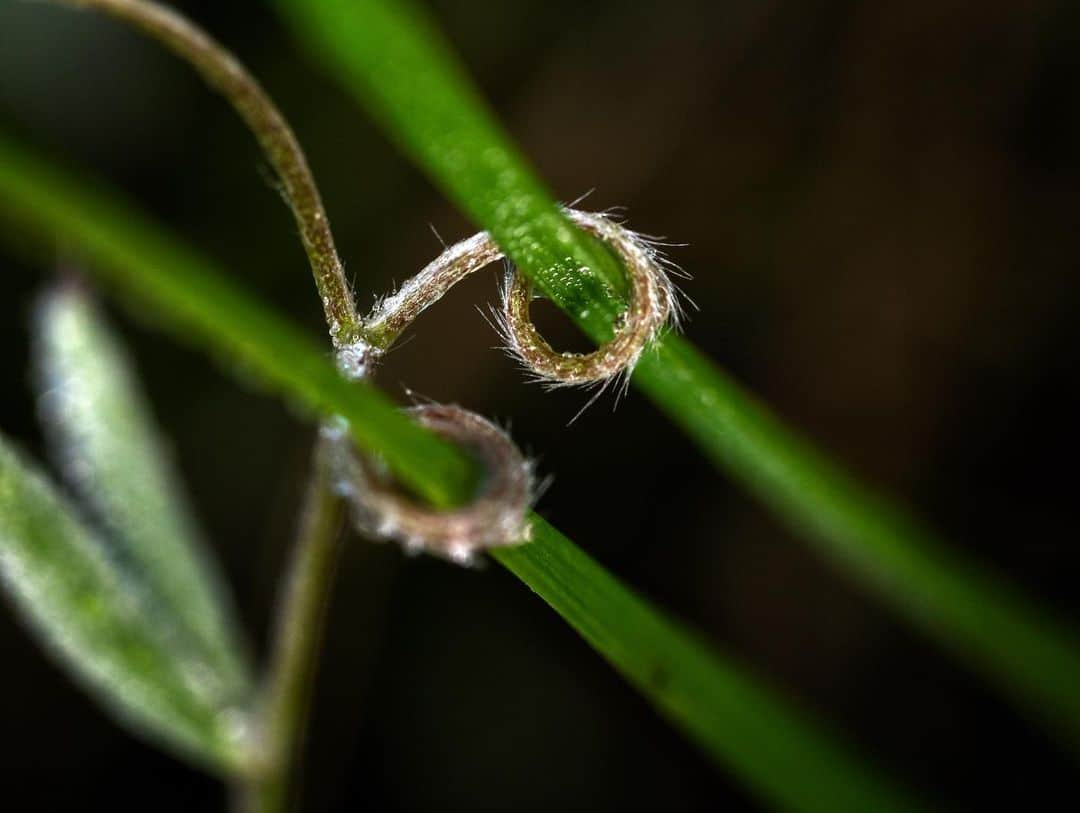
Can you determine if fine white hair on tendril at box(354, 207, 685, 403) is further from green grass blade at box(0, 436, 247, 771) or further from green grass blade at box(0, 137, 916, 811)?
green grass blade at box(0, 436, 247, 771)

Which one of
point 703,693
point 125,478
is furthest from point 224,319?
point 125,478

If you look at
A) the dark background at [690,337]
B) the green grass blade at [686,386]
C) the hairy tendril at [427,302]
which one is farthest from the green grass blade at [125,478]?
the dark background at [690,337]

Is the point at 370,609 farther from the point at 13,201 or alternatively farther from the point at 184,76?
the point at 13,201

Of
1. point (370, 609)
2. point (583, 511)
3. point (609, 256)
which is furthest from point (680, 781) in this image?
point (609, 256)

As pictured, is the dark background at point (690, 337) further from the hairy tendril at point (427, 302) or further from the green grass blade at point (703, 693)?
the hairy tendril at point (427, 302)

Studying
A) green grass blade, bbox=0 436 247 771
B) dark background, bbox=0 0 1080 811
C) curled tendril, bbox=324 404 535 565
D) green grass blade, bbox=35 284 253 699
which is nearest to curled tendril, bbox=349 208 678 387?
curled tendril, bbox=324 404 535 565

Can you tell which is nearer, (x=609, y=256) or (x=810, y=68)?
(x=609, y=256)
